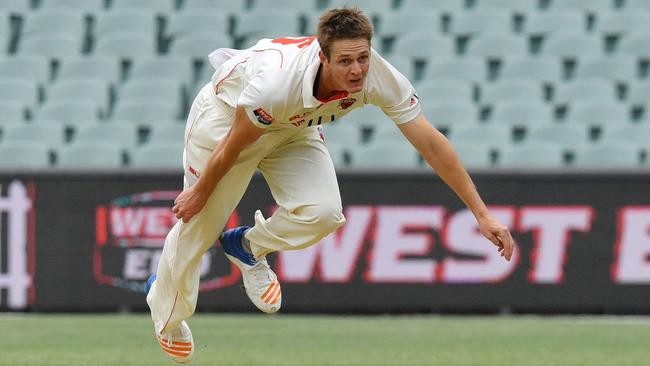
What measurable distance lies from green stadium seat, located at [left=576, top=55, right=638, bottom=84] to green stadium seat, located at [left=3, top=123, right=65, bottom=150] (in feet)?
17.8

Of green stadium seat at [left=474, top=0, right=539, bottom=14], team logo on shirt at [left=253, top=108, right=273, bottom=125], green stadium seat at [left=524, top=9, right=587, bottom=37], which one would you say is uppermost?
team logo on shirt at [left=253, top=108, right=273, bottom=125]

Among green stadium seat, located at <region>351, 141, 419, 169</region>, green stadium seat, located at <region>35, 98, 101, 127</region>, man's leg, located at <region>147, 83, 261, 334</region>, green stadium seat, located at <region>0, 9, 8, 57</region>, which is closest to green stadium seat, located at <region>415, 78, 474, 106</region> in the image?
green stadium seat, located at <region>351, 141, 419, 169</region>

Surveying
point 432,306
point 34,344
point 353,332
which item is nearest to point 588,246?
point 432,306

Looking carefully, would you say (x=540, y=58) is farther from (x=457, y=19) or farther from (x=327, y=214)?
(x=327, y=214)

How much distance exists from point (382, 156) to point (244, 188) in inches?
219

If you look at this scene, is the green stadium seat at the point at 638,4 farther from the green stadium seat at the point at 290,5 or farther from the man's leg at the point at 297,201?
the man's leg at the point at 297,201

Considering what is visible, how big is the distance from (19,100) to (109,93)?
92cm

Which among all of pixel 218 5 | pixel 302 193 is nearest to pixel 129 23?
pixel 218 5

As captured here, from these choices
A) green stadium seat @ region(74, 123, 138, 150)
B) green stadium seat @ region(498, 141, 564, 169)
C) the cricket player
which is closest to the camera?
the cricket player

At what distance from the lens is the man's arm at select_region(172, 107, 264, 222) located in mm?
5465

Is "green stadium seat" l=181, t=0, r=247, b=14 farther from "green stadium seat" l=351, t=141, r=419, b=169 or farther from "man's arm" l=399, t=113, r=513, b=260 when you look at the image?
"man's arm" l=399, t=113, r=513, b=260

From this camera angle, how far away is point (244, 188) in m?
6.10

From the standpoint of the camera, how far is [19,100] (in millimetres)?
12508

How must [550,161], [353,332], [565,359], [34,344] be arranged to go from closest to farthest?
[565,359]
[34,344]
[353,332]
[550,161]
